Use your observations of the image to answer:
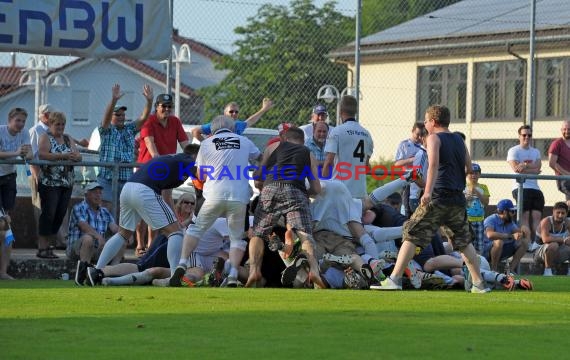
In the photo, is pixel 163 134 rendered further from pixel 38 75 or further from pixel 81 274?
pixel 38 75

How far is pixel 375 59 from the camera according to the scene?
4322 centimetres

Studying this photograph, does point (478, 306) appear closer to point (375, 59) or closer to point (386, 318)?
point (386, 318)

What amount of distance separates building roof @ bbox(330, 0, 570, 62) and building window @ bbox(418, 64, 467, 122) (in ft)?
3.84

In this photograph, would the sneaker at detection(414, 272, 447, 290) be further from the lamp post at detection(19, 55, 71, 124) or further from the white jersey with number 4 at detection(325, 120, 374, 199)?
the lamp post at detection(19, 55, 71, 124)

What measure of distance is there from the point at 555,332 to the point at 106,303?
156 inches

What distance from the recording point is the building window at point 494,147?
38.8 m

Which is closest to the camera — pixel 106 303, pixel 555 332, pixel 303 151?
pixel 555 332

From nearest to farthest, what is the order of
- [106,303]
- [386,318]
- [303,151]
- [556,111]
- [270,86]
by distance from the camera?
[386,318] → [106,303] → [303,151] → [270,86] → [556,111]

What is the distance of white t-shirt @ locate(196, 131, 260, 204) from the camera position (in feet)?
45.8

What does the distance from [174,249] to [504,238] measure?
5.77m

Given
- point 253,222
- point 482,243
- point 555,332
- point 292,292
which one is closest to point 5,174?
point 253,222

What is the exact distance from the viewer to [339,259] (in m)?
14.0

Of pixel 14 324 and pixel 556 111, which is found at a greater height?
pixel 556 111

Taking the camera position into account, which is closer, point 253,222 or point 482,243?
point 253,222
